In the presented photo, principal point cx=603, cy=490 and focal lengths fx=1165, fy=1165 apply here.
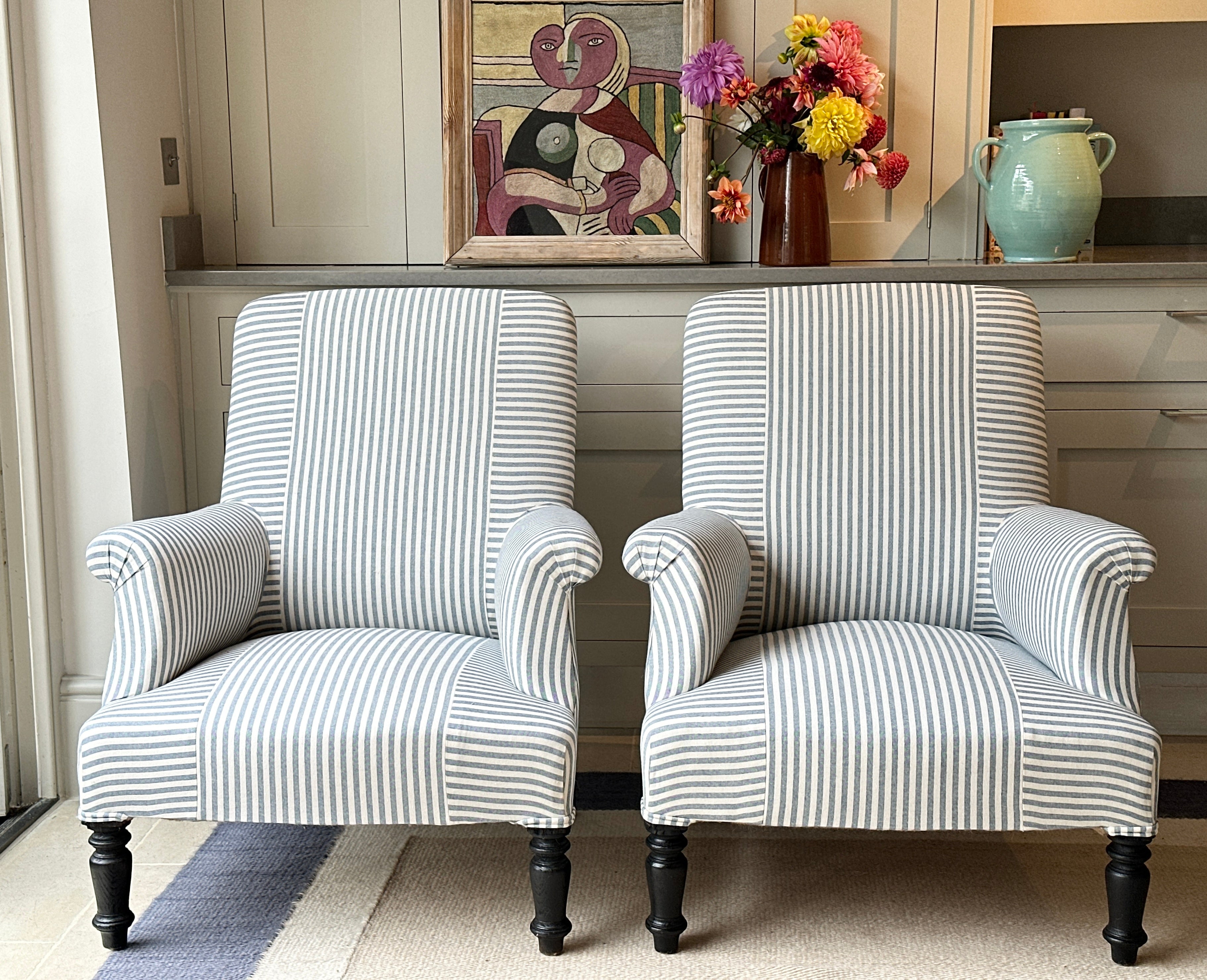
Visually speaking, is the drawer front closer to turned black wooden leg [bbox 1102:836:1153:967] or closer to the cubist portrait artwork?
the cubist portrait artwork

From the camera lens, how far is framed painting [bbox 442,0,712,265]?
234 centimetres

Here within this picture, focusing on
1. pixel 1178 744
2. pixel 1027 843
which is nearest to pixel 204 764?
pixel 1027 843

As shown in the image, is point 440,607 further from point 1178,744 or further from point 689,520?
point 1178,744

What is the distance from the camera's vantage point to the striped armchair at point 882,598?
1.49 meters

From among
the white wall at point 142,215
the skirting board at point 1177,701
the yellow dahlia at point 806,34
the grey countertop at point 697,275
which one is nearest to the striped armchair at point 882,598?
the grey countertop at point 697,275

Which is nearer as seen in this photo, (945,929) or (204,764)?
(204,764)

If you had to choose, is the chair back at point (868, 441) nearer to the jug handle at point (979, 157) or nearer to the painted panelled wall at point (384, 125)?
the jug handle at point (979, 157)

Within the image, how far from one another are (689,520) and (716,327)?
379 mm

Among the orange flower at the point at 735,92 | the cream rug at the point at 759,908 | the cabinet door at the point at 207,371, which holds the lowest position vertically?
the cream rug at the point at 759,908

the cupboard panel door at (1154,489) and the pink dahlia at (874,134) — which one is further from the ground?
the pink dahlia at (874,134)

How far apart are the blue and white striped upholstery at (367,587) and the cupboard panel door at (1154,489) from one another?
102cm

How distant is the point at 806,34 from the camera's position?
87.7 inches

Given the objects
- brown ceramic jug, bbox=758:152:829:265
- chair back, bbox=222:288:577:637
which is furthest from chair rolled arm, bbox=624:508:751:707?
brown ceramic jug, bbox=758:152:829:265

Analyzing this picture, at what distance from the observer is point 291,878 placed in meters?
1.84
